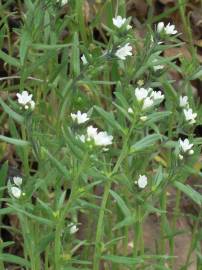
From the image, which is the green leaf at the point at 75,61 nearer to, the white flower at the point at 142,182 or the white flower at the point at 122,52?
the white flower at the point at 122,52

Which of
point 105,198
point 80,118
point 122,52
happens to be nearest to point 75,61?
point 122,52

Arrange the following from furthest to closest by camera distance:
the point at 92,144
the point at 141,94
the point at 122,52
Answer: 1. the point at 122,52
2. the point at 141,94
3. the point at 92,144

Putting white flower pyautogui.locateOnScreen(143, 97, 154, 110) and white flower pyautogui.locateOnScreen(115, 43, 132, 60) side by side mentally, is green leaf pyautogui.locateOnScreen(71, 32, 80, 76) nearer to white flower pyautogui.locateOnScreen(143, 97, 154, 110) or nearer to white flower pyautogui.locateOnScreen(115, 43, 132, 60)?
white flower pyautogui.locateOnScreen(115, 43, 132, 60)

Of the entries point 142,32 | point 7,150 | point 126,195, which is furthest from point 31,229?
point 142,32

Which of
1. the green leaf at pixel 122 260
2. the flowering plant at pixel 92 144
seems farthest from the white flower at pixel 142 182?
the green leaf at pixel 122 260

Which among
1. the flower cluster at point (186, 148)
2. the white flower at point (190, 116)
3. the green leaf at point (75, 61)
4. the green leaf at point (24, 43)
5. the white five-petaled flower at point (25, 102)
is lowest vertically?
the flower cluster at point (186, 148)

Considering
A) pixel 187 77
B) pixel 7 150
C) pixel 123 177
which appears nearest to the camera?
pixel 123 177

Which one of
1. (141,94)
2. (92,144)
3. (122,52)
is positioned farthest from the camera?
(122,52)

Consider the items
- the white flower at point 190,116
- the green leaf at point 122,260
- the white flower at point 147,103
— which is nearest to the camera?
the white flower at point 147,103

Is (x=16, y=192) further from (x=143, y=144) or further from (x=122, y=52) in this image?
(x=122, y=52)

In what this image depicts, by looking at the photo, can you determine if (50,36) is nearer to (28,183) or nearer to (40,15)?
(40,15)

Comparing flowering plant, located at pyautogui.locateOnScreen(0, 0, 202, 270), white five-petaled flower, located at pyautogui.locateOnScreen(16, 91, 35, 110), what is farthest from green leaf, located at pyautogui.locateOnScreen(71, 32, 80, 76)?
white five-petaled flower, located at pyautogui.locateOnScreen(16, 91, 35, 110)
